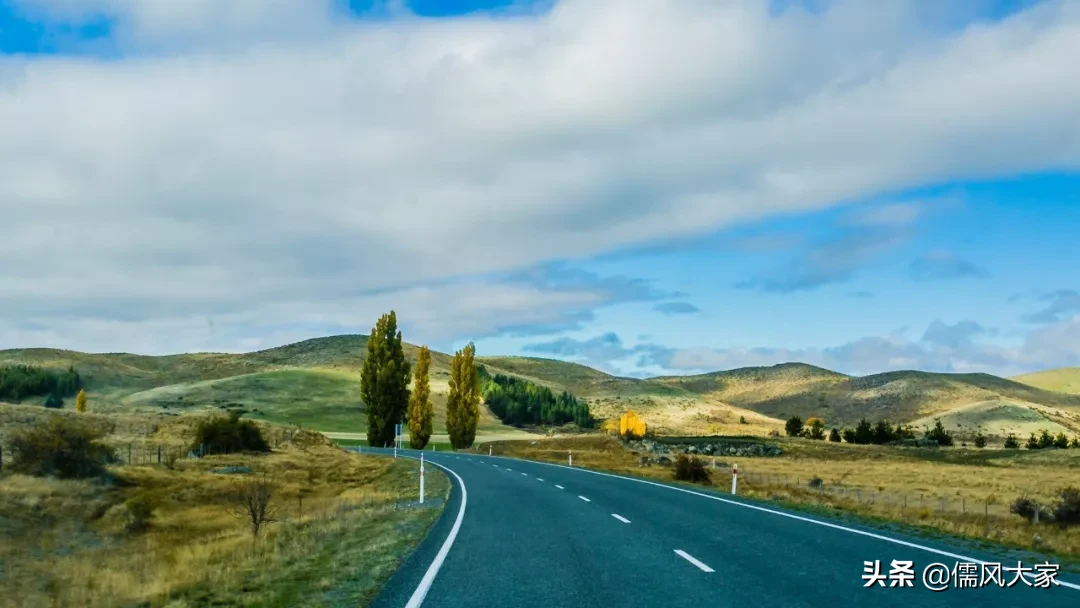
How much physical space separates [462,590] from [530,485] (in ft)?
70.8

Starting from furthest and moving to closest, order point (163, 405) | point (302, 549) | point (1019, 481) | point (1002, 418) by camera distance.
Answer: point (1002, 418) < point (163, 405) < point (1019, 481) < point (302, 549)

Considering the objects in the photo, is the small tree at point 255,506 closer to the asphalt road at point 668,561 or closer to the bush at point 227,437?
the asphalt road at point 668,561

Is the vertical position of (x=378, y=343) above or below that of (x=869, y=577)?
above

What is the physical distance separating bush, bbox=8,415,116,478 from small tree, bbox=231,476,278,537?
6830 mm

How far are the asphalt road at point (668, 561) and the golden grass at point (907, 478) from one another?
10.5ft

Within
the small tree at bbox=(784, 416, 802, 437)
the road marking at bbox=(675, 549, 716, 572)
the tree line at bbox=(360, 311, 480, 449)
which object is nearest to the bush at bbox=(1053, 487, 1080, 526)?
the road marking at bbox=(675, 549, 716, 572)

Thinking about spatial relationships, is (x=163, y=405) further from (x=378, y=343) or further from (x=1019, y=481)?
(x=1019, y=481)

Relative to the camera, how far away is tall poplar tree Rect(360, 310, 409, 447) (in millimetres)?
78438

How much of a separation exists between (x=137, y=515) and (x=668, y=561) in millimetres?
25533

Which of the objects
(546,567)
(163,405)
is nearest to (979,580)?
(546,567)

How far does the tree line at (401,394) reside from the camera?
7888 centimetres

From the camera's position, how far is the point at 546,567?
11578mm

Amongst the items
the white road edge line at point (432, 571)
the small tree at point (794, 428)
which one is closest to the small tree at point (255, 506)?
the white road edge line at point (432, 571)

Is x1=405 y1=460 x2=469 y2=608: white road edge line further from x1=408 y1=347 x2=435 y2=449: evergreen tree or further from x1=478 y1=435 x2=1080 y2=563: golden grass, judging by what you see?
x1=408 y1=347 x2=435 y2=449: evergreen tree
